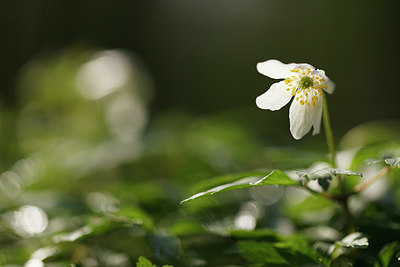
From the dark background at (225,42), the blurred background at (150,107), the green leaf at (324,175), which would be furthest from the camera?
the dark background at (225,42)

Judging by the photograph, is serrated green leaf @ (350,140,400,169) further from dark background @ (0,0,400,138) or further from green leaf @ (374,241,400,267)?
dark background @ (0,0,400,138)

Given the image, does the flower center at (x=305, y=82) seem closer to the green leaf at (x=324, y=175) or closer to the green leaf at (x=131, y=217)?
the green leaf at (x=324, y=175)

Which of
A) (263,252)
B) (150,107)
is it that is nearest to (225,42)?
(150,107)

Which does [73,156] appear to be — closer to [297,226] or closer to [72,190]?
[72,190]

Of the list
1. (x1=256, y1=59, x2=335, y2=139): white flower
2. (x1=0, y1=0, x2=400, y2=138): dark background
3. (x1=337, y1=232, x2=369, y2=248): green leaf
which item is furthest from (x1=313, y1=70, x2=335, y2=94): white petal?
(x1=0, y1=0, x2=400, y2=138): dark background

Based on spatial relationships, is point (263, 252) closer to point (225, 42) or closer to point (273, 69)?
point (273, 69)

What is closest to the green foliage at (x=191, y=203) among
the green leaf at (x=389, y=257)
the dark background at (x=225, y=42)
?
the green leaf at (x=389, y=257)

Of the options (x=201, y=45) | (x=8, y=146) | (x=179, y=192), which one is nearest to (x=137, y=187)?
(x=179, y=192)
